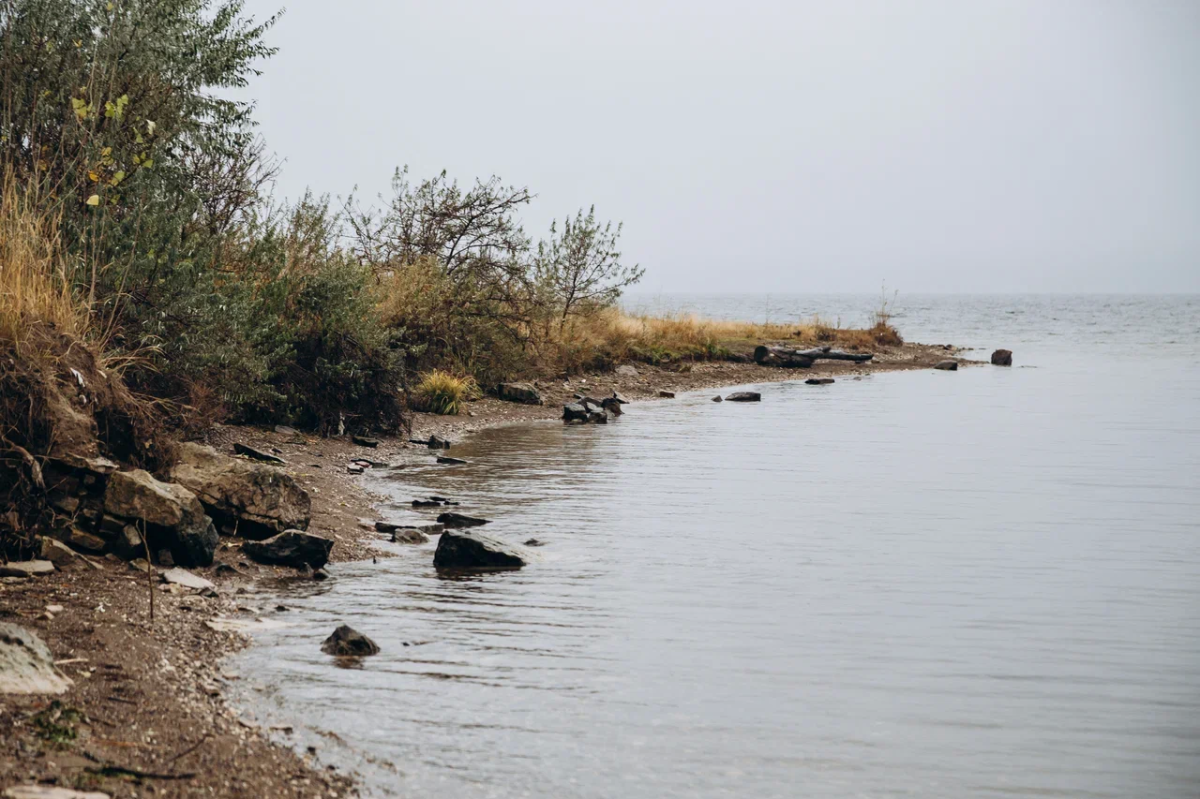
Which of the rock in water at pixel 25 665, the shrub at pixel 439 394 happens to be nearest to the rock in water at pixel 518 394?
the shrub at pixel 439 394

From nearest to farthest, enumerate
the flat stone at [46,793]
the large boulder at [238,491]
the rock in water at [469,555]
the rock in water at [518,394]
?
1. the flat stone at [46,793]
2. the large boulder at [238,491]
3. the rock in water at [469,555]
4. the rock in water at [518,394]

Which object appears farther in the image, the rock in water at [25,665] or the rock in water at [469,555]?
the rock in water at [469,555]

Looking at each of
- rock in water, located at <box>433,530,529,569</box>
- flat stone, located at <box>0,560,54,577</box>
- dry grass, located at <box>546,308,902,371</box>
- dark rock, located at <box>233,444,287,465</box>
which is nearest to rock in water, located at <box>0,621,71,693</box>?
flat stone, located at <box>0,560,54,577</box>

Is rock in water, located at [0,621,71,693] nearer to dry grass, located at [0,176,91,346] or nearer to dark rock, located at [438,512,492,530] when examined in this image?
dry grass, located at [0,176,91,346]

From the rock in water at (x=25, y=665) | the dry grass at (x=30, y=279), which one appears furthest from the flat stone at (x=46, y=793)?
the dry grass at (x=30, y=279)

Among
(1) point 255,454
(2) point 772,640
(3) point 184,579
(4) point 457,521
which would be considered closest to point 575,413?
(1) point 255,454

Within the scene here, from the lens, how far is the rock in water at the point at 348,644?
6836mm

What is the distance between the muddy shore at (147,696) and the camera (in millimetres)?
4566

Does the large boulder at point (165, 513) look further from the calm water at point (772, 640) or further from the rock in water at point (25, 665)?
the rock in water at point (25, 665)

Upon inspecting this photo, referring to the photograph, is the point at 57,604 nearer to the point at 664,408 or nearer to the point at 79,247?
the point at 79,247

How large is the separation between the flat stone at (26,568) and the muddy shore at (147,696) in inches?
3.6

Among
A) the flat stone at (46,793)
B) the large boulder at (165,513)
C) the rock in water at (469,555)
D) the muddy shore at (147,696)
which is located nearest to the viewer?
the flat stone at (46,793)

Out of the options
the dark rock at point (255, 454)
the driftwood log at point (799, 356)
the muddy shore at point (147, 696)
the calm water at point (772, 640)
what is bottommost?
the calm water at point (772, 640)

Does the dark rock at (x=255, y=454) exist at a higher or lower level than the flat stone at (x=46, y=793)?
higher
